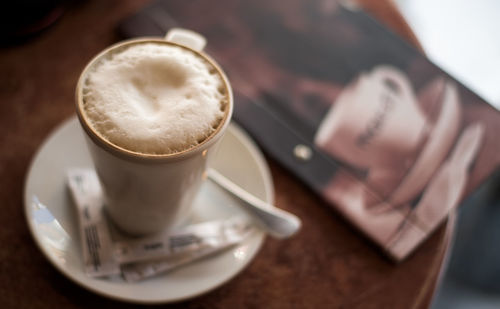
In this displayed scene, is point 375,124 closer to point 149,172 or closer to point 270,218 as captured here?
point 270,218

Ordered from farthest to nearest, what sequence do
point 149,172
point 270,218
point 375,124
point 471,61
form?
point 471,61, point 375,124, point 270,218, point 149,172

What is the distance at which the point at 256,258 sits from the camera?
542 millimetres

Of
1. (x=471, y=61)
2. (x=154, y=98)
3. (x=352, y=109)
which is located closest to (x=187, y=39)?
(x=154, y=98)

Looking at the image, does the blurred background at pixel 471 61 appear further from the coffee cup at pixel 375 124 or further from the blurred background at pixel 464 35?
the coffee cup at pixel 375 124

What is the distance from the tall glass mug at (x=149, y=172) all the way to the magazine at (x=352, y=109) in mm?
192

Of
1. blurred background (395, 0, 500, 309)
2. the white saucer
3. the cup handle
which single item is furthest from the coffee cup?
blurred background (395, 0, 500, 309)

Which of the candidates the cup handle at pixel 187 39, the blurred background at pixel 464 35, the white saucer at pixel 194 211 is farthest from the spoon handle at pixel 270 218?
the blurred background at pixel 464 35

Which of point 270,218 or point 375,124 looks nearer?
point 270,218

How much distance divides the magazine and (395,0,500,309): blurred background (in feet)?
1.35

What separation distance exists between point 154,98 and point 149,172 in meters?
0.07

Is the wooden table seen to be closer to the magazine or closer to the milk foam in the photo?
the magazine

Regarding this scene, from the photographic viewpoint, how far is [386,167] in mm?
634

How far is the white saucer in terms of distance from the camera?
455 millimetres

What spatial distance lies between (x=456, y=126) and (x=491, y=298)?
484 millimetres
